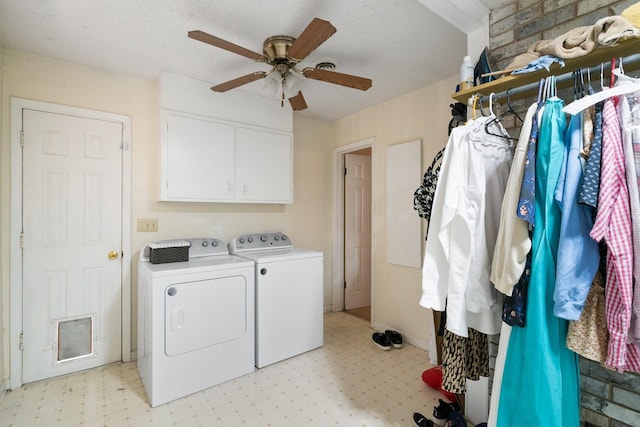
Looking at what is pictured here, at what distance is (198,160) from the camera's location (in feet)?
8.91

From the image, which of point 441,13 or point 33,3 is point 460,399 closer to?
point 441,13

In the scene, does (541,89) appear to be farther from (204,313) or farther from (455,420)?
(204,313)

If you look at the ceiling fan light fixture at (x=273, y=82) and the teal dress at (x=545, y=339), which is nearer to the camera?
the teal dress at (x=545, y=339)

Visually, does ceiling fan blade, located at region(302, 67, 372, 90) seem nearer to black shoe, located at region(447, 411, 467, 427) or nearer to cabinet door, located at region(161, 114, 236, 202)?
cabinet door, located at region(161, 114, 236, 202)

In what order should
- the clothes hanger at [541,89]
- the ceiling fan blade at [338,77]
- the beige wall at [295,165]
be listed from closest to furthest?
the clothes hanger at [541,89] < the ceiling fan blade at [338,77] < the beige wall at [295,165]

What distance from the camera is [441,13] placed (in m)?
1.62

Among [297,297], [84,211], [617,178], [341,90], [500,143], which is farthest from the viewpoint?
[341,90]

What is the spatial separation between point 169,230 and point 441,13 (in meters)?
2.65

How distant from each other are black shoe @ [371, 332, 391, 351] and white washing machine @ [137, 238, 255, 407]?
1.19 meters

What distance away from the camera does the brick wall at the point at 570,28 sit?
121cm

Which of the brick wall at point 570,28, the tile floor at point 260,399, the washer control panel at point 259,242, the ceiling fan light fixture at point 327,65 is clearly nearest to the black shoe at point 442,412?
the tile floor at point 260,399

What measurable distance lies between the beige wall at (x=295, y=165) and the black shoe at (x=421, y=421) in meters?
1.09

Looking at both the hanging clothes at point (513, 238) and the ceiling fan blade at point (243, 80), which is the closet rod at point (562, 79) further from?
the ceiling fan blade at point (243, 80)

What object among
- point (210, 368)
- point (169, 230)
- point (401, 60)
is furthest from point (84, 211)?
point (401, 60)
